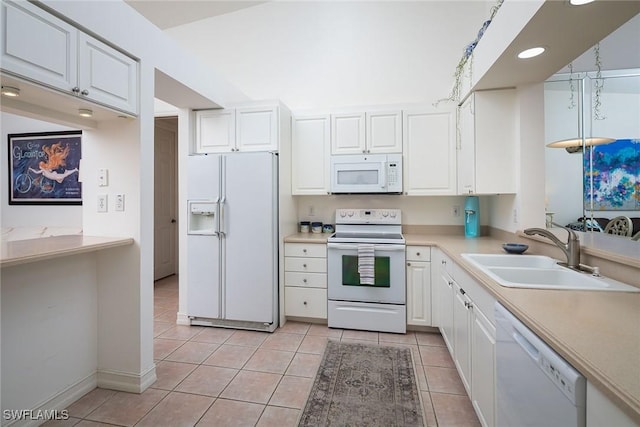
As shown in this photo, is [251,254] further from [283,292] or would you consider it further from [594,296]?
[594,296]

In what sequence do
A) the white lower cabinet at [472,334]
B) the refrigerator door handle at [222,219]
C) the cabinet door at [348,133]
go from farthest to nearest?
the cabinet door at [348,133]
the refrigerator door handle at [222,219]
the white lower cabinet at [472,334]

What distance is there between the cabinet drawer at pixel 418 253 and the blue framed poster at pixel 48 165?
348 centimetres

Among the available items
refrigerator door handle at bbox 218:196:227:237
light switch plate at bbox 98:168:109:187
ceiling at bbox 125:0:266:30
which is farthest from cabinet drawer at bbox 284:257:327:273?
ceiling at bbox 125:0:266:30

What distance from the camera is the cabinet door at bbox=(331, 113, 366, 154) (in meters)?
3.10

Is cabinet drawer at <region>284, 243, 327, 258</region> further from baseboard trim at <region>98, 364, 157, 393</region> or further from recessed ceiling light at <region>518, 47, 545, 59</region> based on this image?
recessed ceiling light at <region>518, 47, 545, 59</region>

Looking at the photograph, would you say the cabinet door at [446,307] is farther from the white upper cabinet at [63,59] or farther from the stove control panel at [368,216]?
the white upper cabinet at [63,59]

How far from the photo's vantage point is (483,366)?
4.75 ft

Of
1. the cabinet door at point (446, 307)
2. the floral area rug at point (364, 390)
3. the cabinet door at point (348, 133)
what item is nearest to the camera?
the floral area rug at point (364, 390)

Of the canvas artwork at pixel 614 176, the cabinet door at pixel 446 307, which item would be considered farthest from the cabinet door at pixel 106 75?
the canvas artwork at pixel 614 176

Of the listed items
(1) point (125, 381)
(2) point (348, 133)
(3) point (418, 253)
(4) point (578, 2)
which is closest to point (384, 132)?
(2) point (348, 133)

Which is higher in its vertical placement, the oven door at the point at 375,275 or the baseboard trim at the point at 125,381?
the oven door at the point at 375,275

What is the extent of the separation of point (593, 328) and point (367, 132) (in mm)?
2513

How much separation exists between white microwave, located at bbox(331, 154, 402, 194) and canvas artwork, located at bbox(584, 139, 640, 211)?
1.45m

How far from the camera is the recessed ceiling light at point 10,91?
1.38 metres
